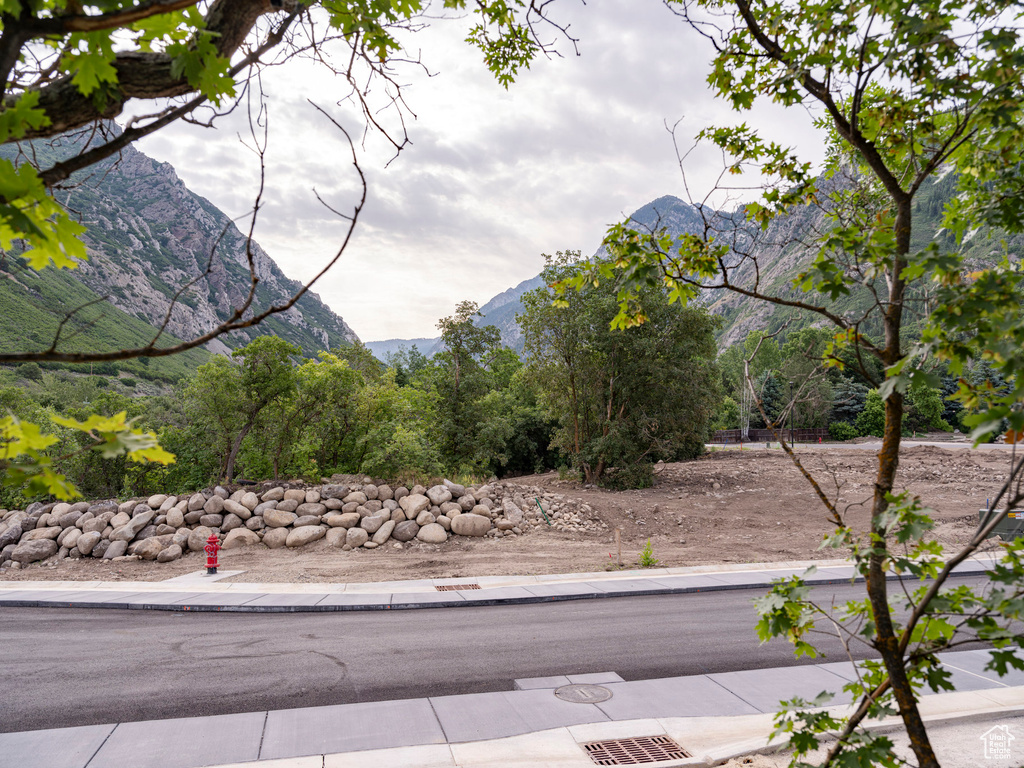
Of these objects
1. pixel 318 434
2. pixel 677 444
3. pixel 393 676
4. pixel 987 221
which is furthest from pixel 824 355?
pixel 677 444

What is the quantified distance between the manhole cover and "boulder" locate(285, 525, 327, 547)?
10789 mm

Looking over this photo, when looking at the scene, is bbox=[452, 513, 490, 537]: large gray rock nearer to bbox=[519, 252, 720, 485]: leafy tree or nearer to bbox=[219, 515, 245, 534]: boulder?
bbox=[219, 515, 245, 534]: boulder

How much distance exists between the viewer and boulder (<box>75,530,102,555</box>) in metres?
14.9

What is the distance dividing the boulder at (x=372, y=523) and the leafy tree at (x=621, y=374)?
1010cm

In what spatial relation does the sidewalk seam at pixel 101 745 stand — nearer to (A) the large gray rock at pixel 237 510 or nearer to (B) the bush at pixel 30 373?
(A) the large gray rock at pixel 237 510

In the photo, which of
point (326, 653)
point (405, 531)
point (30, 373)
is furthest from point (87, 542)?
point (30, 373)

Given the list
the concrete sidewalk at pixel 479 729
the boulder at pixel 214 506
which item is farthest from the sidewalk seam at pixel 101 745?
the boulder at pixel 214 506

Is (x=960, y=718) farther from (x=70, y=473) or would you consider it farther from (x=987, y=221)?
(x=70, y=473)

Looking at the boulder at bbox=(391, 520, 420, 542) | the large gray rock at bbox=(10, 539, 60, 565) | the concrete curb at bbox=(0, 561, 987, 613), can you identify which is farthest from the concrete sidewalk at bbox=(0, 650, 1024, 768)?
the large gray rock at bbox=(10, 539, 60, 565)

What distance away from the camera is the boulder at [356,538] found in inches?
603

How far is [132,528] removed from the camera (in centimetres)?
1528

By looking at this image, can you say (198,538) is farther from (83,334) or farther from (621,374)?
(83,334)

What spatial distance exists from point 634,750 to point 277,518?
519 inches

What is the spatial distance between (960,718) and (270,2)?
8.32 meters
